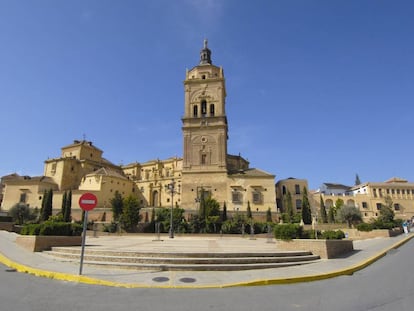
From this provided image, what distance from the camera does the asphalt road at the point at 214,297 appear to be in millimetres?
5102

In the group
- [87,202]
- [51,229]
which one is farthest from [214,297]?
[51,229]

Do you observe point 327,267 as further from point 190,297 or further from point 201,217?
point 201,217

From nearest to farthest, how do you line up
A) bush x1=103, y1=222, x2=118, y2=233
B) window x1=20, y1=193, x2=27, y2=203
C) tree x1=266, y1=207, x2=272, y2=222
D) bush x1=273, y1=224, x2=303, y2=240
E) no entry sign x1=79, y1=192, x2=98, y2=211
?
no entry sign x1=79, y1=192, x2=98, y2=211 → bush x1=273, y1=224, x2=303, y2=240 → bush x1=103, y1=222, x2=118, y2=233 → tree x1=266, y1=207, x2=272, y2=222 → window x1=20, y1=193, x2=27, y2=203

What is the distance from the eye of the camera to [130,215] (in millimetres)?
35906

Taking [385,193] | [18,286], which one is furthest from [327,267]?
[385,193]

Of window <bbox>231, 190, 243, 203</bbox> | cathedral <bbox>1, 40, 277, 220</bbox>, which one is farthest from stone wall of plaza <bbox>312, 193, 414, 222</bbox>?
window <bbox>231, 190, 243, 203</bbox>

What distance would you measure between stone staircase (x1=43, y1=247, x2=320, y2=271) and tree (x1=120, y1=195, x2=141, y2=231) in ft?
86.5

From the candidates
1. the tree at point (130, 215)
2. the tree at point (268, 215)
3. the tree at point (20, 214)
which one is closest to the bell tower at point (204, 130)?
the tree at point (268, 215)

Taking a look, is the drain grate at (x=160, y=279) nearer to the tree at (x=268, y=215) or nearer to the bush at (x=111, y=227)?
the bush at (x=111, y=227)

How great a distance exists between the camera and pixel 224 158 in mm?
43812

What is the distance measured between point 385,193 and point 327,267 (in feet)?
213

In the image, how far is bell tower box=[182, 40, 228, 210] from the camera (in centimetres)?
4319

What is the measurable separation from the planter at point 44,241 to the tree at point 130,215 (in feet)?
74.1

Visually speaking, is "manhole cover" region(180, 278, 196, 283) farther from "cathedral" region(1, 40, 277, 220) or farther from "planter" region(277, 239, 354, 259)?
"cathedral" region(1, 40, 277, 220)
